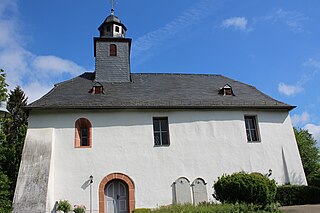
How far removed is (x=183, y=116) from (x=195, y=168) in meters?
3.15

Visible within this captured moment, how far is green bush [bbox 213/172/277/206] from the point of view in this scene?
1134 centimetres

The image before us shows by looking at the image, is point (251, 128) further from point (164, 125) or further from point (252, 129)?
point (164, 125)

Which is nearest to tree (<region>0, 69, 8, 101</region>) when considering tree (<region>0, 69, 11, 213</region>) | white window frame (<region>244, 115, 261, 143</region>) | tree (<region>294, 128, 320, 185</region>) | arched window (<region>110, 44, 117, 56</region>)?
tree (<region>0, 69, 11, 213</region>)

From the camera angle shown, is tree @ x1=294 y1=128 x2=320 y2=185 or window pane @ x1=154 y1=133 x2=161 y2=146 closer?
window pane @ x1=154 y1=133 x2=161 y2=146

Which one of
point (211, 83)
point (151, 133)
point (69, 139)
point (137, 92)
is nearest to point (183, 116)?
point (151, 133)

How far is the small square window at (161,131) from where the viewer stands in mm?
16547

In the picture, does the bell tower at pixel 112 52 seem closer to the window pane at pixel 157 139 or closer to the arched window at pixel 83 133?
the arched window at pixel 83 133

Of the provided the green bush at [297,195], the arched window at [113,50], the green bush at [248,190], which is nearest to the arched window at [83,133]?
the arched window at [113,50]

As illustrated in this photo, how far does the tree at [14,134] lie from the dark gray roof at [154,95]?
2549mm

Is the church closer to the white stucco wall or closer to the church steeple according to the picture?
the white stucco wall

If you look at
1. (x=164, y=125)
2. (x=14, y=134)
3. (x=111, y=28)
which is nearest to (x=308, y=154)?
(x=164, y=125)

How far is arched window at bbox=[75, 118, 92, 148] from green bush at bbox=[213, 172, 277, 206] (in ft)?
25.6

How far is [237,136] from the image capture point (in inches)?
679

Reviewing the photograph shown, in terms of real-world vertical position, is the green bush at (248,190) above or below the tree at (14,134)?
below
